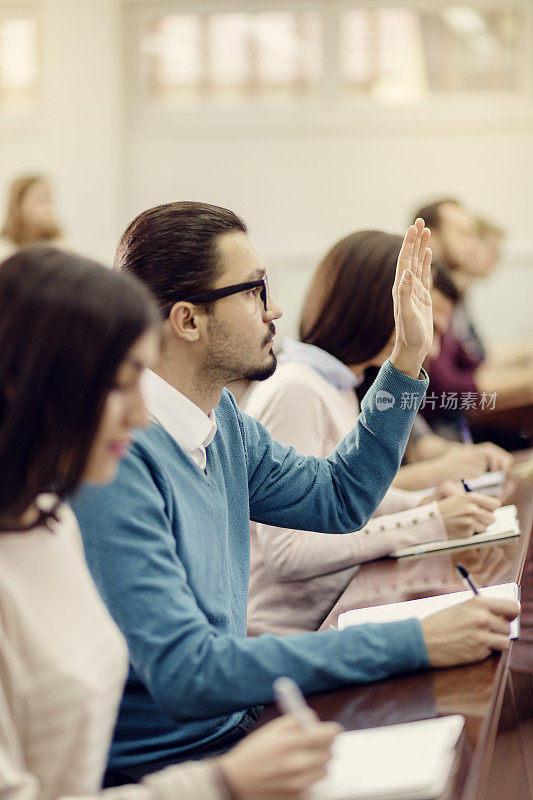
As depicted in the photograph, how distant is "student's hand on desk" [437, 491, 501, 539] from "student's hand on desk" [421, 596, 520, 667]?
25.8 inches

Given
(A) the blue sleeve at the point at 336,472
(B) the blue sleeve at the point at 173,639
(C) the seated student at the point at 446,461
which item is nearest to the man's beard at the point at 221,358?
(A) the blue sleeve at the point at 336,472

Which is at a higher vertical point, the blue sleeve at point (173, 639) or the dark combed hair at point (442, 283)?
the dark combed hair at point (442, 283)

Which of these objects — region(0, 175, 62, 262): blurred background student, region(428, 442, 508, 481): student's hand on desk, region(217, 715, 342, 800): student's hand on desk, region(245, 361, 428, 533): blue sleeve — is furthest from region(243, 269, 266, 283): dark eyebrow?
Answer: region(0, 175, 62, 262): blurred background student

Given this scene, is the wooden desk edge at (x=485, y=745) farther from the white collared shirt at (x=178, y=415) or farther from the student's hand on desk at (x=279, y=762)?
the white collared shirt at (x=178, y=415)

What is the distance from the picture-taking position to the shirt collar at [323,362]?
→ 2.12m

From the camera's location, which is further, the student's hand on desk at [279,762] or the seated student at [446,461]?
the seated student at [446,461]

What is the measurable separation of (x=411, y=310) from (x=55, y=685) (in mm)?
861

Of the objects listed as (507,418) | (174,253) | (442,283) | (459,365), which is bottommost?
(507,418)

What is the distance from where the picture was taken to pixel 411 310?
1.60m

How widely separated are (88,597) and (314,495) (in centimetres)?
69

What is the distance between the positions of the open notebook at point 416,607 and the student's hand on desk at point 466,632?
170mm

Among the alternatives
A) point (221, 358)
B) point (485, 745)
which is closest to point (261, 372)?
point (221, 358)

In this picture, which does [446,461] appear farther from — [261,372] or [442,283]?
[261,372]

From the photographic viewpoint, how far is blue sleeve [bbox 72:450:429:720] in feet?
3.85
